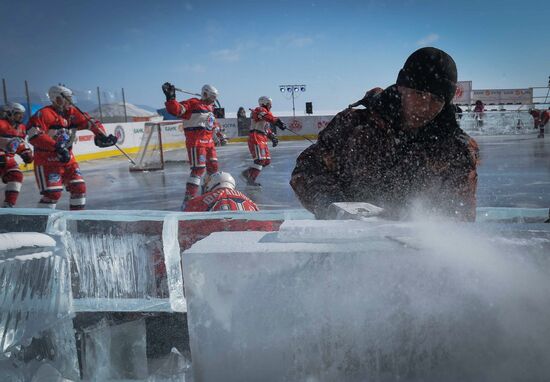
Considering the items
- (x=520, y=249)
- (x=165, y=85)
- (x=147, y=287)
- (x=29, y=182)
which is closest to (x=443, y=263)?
(x=520, y=249)

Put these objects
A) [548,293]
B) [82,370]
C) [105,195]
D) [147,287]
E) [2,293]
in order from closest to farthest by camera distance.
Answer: [548,293]
[2,293]
[82,370]
[147,287]
[105,195]

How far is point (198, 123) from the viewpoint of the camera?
279 inches

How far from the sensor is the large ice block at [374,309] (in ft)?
2.71

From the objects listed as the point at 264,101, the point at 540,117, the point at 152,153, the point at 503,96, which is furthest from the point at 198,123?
the point at 503,96

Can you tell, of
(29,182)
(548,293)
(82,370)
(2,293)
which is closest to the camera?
(548,293)

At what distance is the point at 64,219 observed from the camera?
5.26 ft

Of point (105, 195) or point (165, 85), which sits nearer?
point (165, 85)

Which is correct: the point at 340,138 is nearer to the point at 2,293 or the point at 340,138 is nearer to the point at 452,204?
the point at 452,204

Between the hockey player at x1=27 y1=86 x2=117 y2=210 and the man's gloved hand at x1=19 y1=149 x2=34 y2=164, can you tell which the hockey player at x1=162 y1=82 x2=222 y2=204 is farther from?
the man's gloved hand at x1=19 y1=149 x2=34 y2=164

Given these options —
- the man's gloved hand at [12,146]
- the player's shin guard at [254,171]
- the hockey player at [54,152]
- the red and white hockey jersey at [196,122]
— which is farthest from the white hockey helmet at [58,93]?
the player's shin guard at [254,171]

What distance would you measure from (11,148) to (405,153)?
252 inches

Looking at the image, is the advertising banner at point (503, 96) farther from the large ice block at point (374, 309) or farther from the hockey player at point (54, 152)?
the large ice block at point (374, 309)

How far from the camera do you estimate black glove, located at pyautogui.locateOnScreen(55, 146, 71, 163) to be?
507 centimetres

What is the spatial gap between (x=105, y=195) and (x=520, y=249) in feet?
24.2
